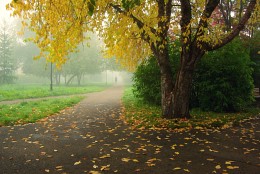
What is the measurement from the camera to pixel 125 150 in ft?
20.4

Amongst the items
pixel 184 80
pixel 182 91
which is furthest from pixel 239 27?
pixel 182 91

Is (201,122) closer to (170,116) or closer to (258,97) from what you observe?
(170,116)

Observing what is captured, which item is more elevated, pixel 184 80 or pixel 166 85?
pixel 184 80

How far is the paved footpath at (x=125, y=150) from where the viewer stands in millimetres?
4973

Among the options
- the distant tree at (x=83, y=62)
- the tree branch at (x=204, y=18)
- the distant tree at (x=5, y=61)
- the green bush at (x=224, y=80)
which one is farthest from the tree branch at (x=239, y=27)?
the distant tree at (x=5, y=61)

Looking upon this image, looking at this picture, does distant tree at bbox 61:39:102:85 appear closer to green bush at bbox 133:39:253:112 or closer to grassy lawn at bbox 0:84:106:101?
grassy lawn at bbox 0:84:106:101

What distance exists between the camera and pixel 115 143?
22.6 feet

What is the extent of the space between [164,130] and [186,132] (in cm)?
74

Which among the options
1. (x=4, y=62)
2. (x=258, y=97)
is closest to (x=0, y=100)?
(x=258, y=97)

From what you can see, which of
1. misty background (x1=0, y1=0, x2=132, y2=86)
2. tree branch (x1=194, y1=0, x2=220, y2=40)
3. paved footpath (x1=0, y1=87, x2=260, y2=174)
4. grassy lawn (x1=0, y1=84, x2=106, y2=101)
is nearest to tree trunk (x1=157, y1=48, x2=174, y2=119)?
tree branch (x1=194, y1=0, x2=220, y2=40)

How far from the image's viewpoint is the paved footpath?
4973 millimetres

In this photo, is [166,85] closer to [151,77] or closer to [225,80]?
[225,80]

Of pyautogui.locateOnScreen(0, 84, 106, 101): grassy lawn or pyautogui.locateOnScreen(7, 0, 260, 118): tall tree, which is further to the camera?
pyautogui.locateOnScreen(0, 84, 106, 101): grassy lawn

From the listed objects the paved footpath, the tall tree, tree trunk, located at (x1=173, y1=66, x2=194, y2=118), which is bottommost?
the paved footpath
